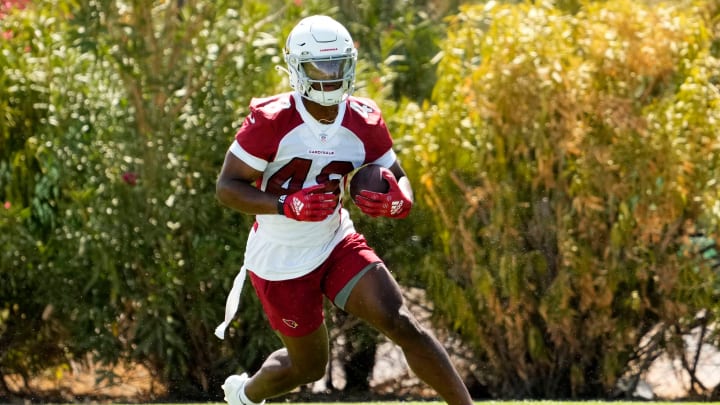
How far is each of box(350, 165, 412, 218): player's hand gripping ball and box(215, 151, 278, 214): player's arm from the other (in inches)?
14.2

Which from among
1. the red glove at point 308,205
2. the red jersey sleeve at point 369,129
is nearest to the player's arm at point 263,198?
the red glove at point 308,205

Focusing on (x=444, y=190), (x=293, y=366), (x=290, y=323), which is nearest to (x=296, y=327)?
(x=290, y=323)

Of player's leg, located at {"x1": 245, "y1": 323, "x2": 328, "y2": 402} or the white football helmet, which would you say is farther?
player's leg, located at {"x1": 245, "y1": 323, "x2": 328, "y2": 402}

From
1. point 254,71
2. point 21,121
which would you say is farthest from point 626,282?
→ point 21,121

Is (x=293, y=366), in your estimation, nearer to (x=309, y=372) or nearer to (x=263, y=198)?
(x=309, y=372)

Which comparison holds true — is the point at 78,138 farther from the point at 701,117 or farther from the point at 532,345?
the point at 701,117

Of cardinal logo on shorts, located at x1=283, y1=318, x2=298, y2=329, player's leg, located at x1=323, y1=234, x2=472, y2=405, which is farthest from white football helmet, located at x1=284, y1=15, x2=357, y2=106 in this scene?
cardinal logo on shorts, located at x1=283, y1=318, x2=298, y2=329

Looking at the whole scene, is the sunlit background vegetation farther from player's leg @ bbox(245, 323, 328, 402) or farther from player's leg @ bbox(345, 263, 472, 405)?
player's leg @ bbox(345, 263, 472, 405)

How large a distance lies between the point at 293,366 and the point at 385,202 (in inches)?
39.9

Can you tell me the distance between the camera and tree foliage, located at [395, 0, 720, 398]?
7.49 metres

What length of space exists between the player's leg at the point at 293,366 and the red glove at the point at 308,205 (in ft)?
2.43

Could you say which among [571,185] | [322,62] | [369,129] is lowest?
[571,185]

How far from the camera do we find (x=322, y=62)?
17.2 feet

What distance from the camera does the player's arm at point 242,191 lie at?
17.2 ft
